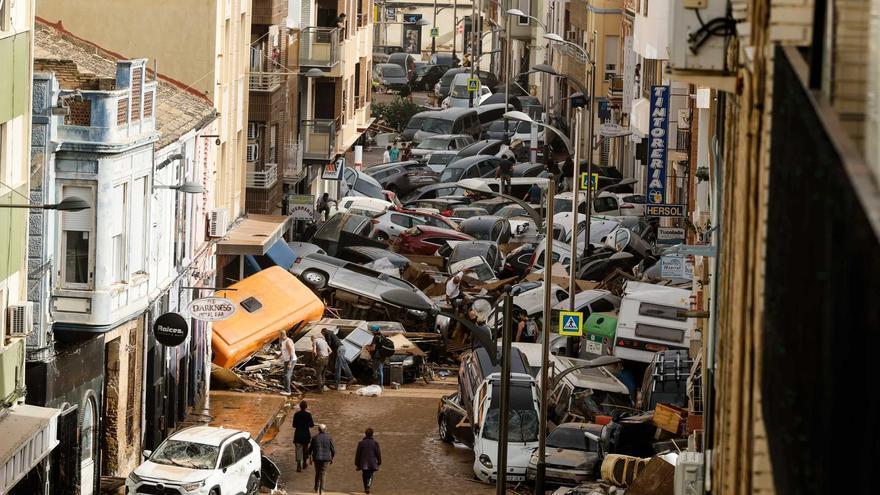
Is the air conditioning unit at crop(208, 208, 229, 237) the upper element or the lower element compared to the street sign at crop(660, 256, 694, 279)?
upper

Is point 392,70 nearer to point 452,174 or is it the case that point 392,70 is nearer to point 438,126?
point 438,126

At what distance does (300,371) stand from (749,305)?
28.5 metres

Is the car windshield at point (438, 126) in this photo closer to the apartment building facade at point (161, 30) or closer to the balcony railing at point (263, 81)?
the balcony railing at point (263, 81)

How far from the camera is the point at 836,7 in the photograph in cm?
646

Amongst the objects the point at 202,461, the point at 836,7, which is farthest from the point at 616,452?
the point at 836,7

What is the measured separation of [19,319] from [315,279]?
19855mm

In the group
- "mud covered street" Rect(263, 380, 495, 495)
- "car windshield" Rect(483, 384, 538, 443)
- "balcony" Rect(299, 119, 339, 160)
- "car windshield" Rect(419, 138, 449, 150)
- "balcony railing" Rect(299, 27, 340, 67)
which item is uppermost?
"balcony railing" Rect(299, 27, 340, 67)

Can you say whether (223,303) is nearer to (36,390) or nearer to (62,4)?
(36,390)

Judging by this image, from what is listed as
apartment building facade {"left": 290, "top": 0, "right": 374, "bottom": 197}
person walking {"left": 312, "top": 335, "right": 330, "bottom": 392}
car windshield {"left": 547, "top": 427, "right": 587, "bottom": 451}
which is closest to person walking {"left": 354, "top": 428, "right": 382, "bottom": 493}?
car windshield {"left": 547, "top": 427, "right": 587, "bottom": 451}

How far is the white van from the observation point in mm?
34625

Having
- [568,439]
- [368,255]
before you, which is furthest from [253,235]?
[568,439]

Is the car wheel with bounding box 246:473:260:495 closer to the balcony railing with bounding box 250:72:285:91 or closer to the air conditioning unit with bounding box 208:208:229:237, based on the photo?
the air conditioning unit with bounding box 208:208:229:237

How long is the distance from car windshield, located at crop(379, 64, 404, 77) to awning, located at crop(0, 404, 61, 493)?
86807mm

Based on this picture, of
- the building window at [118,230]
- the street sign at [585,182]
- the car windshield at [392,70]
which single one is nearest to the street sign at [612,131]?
the street sign at [585,182]
